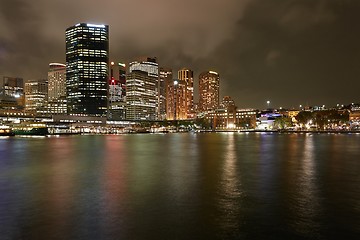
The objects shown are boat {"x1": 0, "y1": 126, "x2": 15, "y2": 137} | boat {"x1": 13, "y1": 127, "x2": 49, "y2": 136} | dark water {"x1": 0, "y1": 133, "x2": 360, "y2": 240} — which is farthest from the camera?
boat {"x1": 13, "y1": 127, "x2": 49, "y2": 136}

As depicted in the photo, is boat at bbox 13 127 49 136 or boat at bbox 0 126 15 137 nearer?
boat at bbox 0 126 15 137

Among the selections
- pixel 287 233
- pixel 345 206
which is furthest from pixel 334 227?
pixel 345 206

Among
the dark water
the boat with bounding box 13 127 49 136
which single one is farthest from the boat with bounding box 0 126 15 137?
the dark water

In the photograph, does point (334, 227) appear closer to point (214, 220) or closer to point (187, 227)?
point (214, 220)

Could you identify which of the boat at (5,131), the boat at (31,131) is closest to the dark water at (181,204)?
the boat at (5,131)

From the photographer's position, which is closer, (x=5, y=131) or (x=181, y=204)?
(x=181, y=204)

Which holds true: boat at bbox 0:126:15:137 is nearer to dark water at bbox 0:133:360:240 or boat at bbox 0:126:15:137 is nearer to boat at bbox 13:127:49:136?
boat at bbox 13:127:49:136

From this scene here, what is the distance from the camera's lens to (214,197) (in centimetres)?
2067

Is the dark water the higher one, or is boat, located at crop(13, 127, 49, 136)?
boat, located at crop(13, 127, 49, 136)

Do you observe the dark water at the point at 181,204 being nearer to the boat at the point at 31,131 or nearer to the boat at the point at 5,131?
the boat at the point at 5,131

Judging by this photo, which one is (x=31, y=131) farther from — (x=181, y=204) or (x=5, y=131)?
(x=181, y=204)

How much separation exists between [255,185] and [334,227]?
9.86 meters

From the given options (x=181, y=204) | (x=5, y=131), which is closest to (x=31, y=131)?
(x=5, y=131)

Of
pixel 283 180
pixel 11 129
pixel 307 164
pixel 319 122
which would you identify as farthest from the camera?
pixel 319 122
